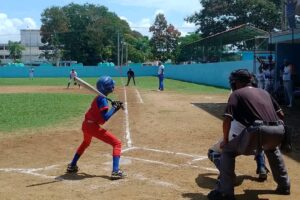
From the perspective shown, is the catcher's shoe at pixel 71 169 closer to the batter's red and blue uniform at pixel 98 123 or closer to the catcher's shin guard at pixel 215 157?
the batter's red and blue uniform at pixel 98 123

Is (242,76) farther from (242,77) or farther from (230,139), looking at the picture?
(230,139)

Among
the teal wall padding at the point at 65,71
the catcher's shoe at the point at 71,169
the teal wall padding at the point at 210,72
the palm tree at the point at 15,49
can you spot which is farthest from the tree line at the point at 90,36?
the catcher's shoe at the point at 71,169

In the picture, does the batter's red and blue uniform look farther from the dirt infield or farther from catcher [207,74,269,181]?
catcher [207,74,269,181]

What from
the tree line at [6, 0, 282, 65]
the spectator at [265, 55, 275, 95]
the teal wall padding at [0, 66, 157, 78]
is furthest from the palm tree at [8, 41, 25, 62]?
the spectator at [265, 55, 275, 95]

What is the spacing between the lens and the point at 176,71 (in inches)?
2315

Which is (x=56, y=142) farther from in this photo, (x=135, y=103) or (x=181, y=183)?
(x=135, y=103)

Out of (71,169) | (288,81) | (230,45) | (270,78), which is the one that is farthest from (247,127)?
(230,45)

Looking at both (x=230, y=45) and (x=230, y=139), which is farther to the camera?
(x=230, y=45)

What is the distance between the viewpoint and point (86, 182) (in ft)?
22.9

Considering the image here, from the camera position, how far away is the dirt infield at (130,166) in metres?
6.43

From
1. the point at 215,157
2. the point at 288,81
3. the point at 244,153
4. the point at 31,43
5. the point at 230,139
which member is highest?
the point at 31,43

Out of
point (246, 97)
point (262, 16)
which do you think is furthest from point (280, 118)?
point (262, 16)

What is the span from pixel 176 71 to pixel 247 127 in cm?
5339

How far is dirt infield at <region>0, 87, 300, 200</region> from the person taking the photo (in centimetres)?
643
